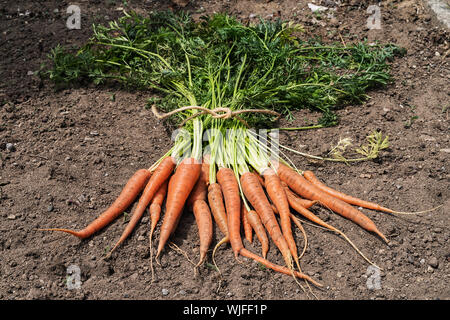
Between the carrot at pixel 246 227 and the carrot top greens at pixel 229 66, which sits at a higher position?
the carrot top greens at pixel 229 66

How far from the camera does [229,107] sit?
340 centimetres

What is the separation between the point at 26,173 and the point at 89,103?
879 mm

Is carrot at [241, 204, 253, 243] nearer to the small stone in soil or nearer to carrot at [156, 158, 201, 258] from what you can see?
carrot at [156, 158, 201, 258]

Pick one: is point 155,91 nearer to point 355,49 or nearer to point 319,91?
point 319,91

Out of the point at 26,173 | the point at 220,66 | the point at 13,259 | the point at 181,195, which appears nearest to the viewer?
the point at 13,259

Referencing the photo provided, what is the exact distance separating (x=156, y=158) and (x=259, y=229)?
990 millimetres

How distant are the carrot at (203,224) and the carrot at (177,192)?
104 mm

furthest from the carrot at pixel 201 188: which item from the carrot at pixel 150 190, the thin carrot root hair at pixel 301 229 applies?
the thin carrot root hair at pixel 301 229

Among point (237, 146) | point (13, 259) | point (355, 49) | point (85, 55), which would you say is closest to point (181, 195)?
point (237, 146)

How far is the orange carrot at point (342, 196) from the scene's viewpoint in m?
2.94

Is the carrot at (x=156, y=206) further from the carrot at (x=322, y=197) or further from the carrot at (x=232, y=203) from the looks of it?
the carrot at (x=322, y=197)

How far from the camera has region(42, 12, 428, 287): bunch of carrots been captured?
289 centimetres

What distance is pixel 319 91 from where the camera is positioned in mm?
3730

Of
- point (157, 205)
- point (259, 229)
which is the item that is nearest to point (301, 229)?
point (259, 229)
